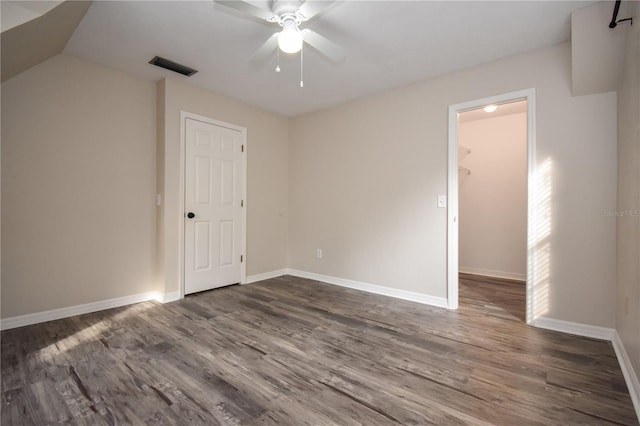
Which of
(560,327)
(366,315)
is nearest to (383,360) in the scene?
(366,315)

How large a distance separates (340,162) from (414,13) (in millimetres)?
2108

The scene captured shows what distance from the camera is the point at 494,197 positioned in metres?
4.71

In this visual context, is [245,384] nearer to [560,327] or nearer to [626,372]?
[626,372]

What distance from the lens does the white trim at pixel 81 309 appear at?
2484 millimetres

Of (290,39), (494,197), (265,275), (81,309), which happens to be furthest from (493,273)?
(81,309)

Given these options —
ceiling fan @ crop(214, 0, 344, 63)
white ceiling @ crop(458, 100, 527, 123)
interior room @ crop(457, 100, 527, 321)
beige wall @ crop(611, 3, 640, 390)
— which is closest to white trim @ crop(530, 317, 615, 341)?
beige wall @ crop(611, 3, 640, 390)

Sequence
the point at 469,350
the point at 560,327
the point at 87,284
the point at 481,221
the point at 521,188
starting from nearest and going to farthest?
the point at 469,350
the point at 560,327
the point at 87,284
the point at 521,188
the point at 481,221

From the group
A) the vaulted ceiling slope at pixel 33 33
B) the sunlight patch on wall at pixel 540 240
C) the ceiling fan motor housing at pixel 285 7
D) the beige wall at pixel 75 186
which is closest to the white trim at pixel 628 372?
the sunlight patch on wall at pixel 540 240

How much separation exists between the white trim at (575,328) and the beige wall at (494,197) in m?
2.08

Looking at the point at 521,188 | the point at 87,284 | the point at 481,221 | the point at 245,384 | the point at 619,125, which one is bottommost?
→ the point at 245,384

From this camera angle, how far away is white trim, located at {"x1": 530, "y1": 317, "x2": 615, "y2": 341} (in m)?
2.31

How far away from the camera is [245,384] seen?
5.66 feet

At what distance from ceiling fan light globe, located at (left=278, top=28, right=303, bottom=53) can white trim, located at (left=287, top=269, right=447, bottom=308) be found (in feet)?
9.23

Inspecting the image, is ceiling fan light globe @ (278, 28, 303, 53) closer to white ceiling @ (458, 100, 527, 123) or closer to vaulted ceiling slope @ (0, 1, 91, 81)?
vaulted ceiling slope @ (0, 1, 91, 81)
